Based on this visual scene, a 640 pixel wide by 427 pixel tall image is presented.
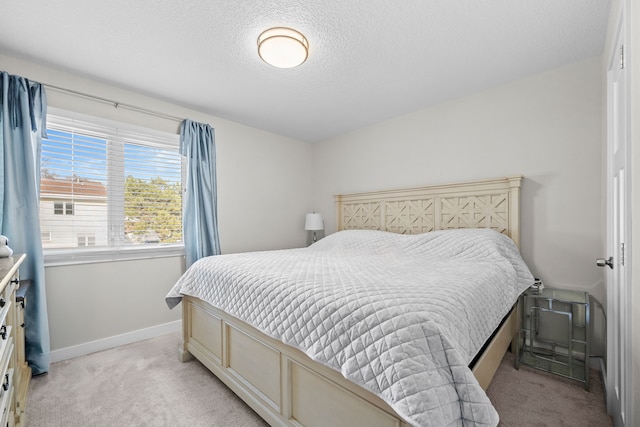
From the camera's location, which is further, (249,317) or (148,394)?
(148,394)

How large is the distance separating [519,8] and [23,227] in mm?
3718

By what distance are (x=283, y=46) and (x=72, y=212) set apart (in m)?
2.31

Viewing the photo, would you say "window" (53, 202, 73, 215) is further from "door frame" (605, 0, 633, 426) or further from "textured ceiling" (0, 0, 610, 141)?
"door frame" (605, 0, 633, 426)

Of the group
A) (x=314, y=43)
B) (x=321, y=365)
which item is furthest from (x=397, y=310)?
(x=314, y=43)

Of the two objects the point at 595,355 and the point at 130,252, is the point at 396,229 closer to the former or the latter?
the point at 595,355

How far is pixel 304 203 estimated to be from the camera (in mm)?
4449

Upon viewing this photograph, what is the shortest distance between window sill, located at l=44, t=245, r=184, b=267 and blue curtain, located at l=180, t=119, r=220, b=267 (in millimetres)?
207

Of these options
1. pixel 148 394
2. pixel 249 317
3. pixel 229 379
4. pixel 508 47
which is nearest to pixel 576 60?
A: pixel 508 47

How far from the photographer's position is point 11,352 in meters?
1.43

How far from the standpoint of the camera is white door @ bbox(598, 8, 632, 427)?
120cm

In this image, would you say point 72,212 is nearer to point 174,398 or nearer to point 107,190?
point 107,190

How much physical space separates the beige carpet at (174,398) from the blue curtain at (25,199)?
0.34 metres

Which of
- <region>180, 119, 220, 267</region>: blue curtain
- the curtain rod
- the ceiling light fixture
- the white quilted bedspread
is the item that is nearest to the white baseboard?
<region>180, 119, 220, 267</region>: blue curtain

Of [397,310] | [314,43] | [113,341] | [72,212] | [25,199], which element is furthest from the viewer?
[113,341]
